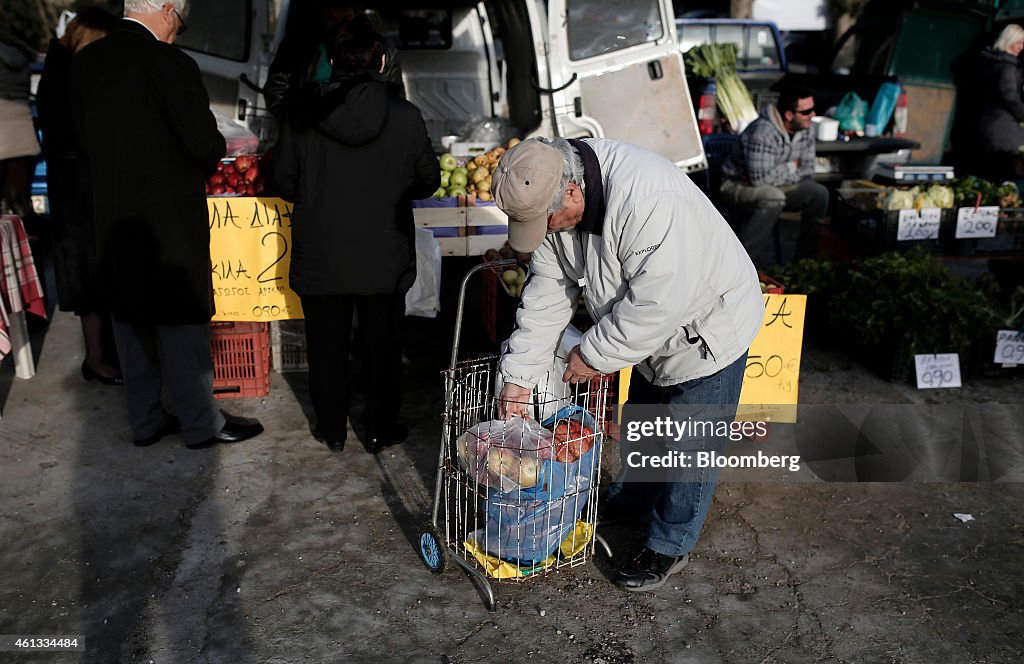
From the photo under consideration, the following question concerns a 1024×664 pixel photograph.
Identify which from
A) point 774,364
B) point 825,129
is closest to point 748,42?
point 825,129

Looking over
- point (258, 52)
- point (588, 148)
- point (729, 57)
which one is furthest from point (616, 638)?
point (729, 57)

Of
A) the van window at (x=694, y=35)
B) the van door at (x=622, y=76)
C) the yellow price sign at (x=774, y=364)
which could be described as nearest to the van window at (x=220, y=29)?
the van door at (x=622, y=76)

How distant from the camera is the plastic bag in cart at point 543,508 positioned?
3.17 metres

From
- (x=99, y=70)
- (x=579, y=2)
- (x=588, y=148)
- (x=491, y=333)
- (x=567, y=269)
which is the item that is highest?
(x=579, y=2)

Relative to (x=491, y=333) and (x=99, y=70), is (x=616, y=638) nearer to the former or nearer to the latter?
(x=491, y=333)

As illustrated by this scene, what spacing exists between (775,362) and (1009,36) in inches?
228

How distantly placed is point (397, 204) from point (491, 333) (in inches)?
44.7

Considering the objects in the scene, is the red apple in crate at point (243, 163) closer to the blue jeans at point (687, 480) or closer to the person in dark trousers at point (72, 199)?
the person in dark trousers at point (72, 199)

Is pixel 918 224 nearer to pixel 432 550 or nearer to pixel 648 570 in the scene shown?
pixel 648 570

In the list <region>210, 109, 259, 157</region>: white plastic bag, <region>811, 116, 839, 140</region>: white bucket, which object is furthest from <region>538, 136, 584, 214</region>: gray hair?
<region>811, 116, 839, 140</region>: white bucket

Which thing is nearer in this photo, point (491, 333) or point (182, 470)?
point (182, 470)

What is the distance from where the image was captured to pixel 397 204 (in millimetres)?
4234

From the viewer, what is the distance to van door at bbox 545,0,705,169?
6.67 metres

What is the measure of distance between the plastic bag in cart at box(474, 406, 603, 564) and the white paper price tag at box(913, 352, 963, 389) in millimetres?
2961
